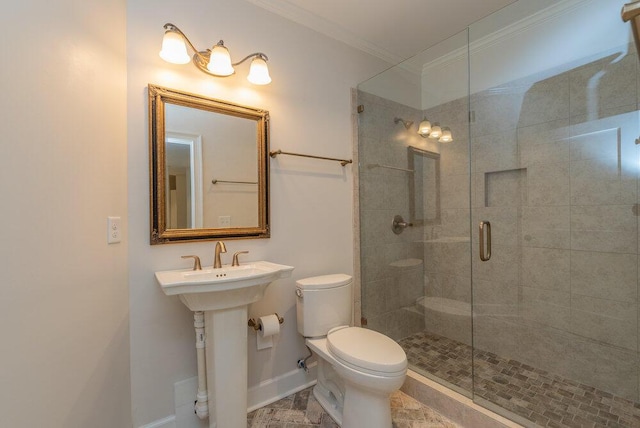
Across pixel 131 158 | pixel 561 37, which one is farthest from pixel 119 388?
pixel 561 37

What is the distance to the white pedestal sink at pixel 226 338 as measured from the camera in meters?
1.23

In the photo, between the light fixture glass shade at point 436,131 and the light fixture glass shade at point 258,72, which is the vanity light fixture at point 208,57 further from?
the light fixture glass shade at point 436,131

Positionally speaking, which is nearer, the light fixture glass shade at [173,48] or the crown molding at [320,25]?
the light fixture glass shade at [173,48]

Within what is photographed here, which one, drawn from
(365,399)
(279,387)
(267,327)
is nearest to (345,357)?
Result: (365,399)

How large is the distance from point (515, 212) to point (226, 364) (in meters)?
2.06

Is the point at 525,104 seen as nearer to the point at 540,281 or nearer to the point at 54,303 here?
the point at 540,281

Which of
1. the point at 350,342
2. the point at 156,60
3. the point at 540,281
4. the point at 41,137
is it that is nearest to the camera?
the point at 41,137

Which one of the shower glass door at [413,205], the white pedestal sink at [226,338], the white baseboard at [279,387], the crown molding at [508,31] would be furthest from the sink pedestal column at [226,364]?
the crown molding at [508,31]

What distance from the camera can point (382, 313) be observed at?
86.7 inches

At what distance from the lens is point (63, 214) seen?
3.04 feet

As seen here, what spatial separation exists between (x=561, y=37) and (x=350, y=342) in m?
2.23

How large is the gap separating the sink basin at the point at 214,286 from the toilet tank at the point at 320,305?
36cm

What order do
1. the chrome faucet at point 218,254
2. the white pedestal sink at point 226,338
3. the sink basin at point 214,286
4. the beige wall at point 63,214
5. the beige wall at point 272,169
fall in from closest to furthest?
1. the beige wall at point 63,214
2. the sink basin at point 214,286
3. the white pedestal sink at point 226,338
4. the beige wall at point 272,169
5. the chrome faucet at point 218,254

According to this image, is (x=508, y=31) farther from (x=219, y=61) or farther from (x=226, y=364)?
(x=226, y=364)
